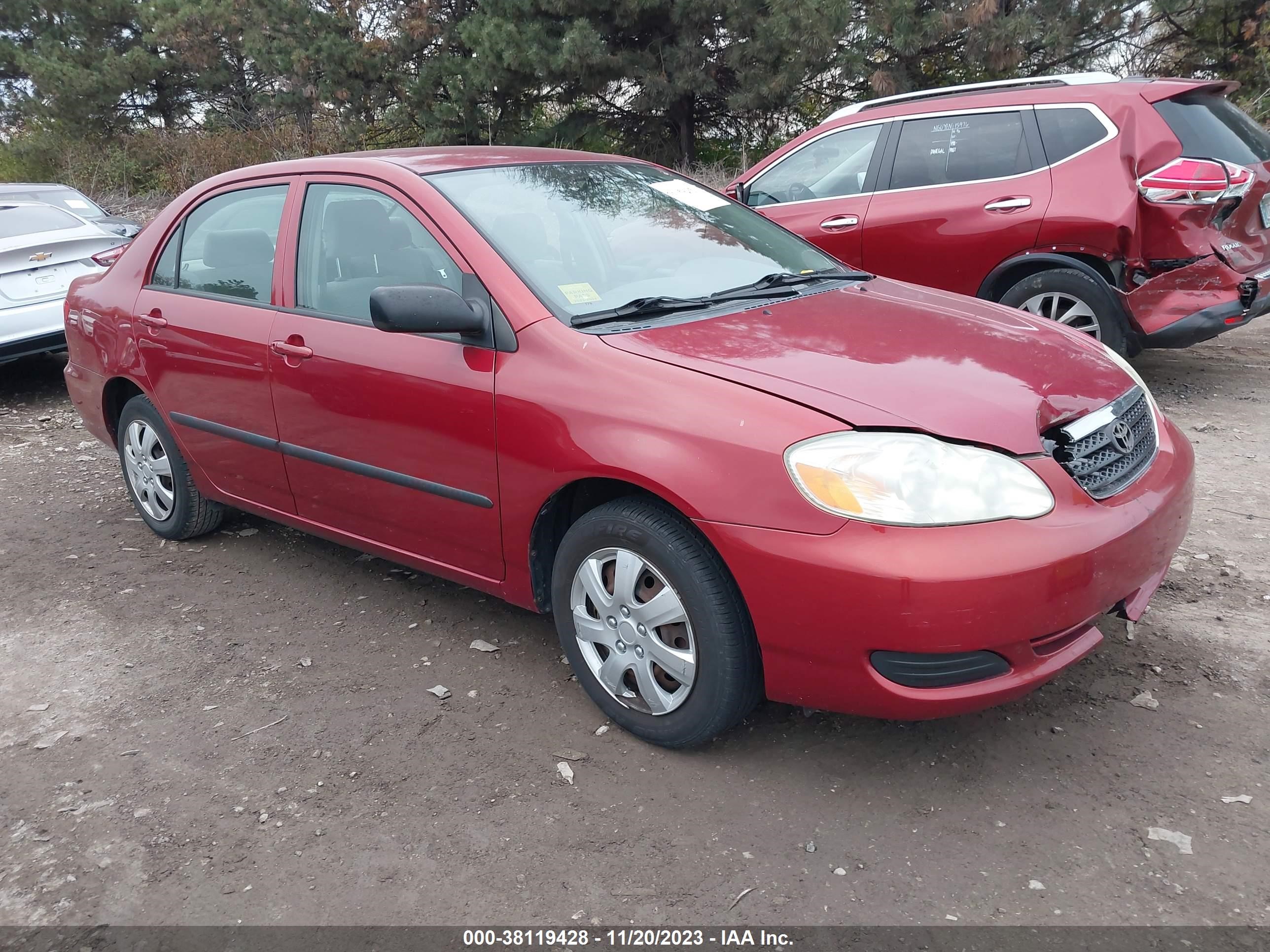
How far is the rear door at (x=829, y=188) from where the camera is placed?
261 inches

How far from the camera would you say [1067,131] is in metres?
5.97

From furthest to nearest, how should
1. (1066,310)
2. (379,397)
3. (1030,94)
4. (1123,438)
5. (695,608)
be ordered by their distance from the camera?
1. (1030,94)
2. (1066,310)
3. (379,397)
4. (1123,438)
5. (695,608)

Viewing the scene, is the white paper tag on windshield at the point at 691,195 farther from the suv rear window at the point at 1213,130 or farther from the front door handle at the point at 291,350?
the suv rear window at the point at 1213,130

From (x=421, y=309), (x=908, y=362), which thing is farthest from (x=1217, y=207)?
(x=421, y=309)

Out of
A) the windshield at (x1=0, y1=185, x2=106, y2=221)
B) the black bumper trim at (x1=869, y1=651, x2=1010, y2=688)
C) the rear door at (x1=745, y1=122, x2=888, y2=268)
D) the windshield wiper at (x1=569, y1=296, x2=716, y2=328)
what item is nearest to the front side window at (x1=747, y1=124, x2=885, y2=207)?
the rear door at (x1=745, y1=122, x2=888, y2=268)

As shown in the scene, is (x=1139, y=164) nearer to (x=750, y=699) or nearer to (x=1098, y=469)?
(x=1098, y=469)

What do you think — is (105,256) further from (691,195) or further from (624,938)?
(624,938)

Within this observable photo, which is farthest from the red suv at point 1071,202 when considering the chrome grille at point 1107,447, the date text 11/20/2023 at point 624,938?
the date text 11/20/2023 at point 624,938

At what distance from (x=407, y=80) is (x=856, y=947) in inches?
591

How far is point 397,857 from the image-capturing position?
267 cm

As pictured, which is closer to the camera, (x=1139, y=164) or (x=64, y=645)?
(x=64, y=645)

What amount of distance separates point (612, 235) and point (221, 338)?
161cm

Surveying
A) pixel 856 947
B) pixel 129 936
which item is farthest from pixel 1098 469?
pixel 129 936

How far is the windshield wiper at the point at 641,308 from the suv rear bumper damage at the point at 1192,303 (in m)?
3.35
